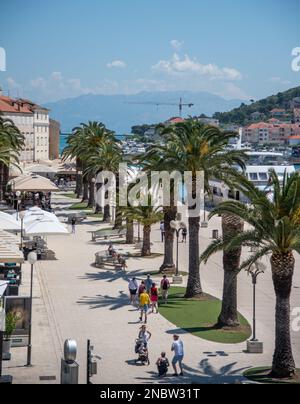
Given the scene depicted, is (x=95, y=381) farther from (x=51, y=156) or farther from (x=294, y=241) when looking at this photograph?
(x=51, y=156)

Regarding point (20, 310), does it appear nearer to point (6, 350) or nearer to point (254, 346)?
point (6, 350)

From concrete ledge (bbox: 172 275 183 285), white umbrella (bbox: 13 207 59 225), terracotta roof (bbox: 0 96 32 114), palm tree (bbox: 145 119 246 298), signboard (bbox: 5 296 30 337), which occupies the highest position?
terracotta roof (bbox: 0 96 32 114)

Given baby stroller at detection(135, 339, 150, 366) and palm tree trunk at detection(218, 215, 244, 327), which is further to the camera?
palm tree trunk at detection(218, 215, 244, 327)

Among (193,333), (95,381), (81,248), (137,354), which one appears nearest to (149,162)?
(81,248)

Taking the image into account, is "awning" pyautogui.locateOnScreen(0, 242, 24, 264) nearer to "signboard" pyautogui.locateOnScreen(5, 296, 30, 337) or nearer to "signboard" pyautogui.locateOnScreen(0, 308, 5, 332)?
"signboard" pyautogui.locateOnScreen(5, 296, 30, 337)

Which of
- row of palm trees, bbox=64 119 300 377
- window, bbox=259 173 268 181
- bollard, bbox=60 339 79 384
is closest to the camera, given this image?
bollard, bbox=60 339 79 384

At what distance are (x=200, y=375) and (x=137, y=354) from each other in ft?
7.46

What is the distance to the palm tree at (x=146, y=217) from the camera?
40.0m

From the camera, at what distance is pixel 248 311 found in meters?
27.4

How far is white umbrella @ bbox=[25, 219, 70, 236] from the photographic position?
36.5 metres

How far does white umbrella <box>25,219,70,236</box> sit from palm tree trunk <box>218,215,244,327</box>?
43.2ft

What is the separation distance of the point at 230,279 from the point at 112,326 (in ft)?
12.3

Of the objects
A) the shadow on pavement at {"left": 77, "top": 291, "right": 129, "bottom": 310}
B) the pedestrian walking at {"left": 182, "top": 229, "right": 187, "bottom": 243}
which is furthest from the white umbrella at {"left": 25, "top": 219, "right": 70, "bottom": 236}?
the pedestrian walking at {"left": 182, "top": 229, "right": 187, "bottom": 243}

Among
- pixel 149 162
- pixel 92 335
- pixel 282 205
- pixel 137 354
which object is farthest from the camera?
pixel 149 162
